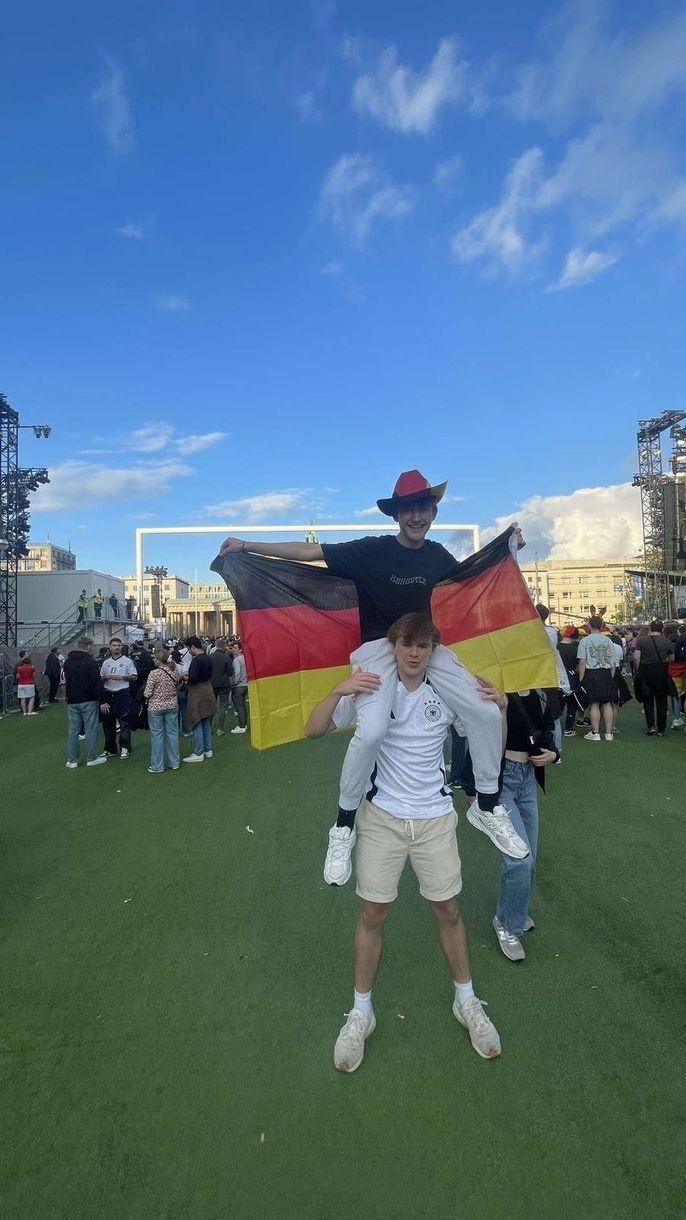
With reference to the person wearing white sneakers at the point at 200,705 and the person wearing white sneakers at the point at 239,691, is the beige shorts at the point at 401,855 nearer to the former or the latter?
the person wearing white sneakers at the point at 200,705

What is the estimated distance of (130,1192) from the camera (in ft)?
7.15

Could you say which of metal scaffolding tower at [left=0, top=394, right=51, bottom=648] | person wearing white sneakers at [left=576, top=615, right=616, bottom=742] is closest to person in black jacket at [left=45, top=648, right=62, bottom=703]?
metal scaffolding tower at [left=0, top=394, right=51, bottom=648]

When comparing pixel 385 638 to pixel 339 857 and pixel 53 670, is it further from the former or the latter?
pixel 53 670

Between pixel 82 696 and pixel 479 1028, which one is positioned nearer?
pixel 479 1028

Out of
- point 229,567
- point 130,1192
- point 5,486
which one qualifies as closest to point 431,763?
point 229,567

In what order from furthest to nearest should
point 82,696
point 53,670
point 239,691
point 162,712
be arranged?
point 53,670 < point 239,691 < point 82,696 < point 162,712

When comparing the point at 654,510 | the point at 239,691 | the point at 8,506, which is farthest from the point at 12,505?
the point at 654,510

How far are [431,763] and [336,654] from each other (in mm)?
712

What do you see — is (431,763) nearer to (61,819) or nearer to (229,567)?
(229,567)

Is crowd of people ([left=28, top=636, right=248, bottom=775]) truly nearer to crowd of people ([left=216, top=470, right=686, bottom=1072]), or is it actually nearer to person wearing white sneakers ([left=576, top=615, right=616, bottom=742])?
person wearing white sneakers ([left=576, top=615, right=616, bottom=742])

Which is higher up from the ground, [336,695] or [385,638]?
[385,638]

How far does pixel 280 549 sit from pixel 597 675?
797 centimetres

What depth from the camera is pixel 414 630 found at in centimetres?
254

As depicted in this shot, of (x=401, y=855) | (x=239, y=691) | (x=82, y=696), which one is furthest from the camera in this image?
(x=239, y=691)
